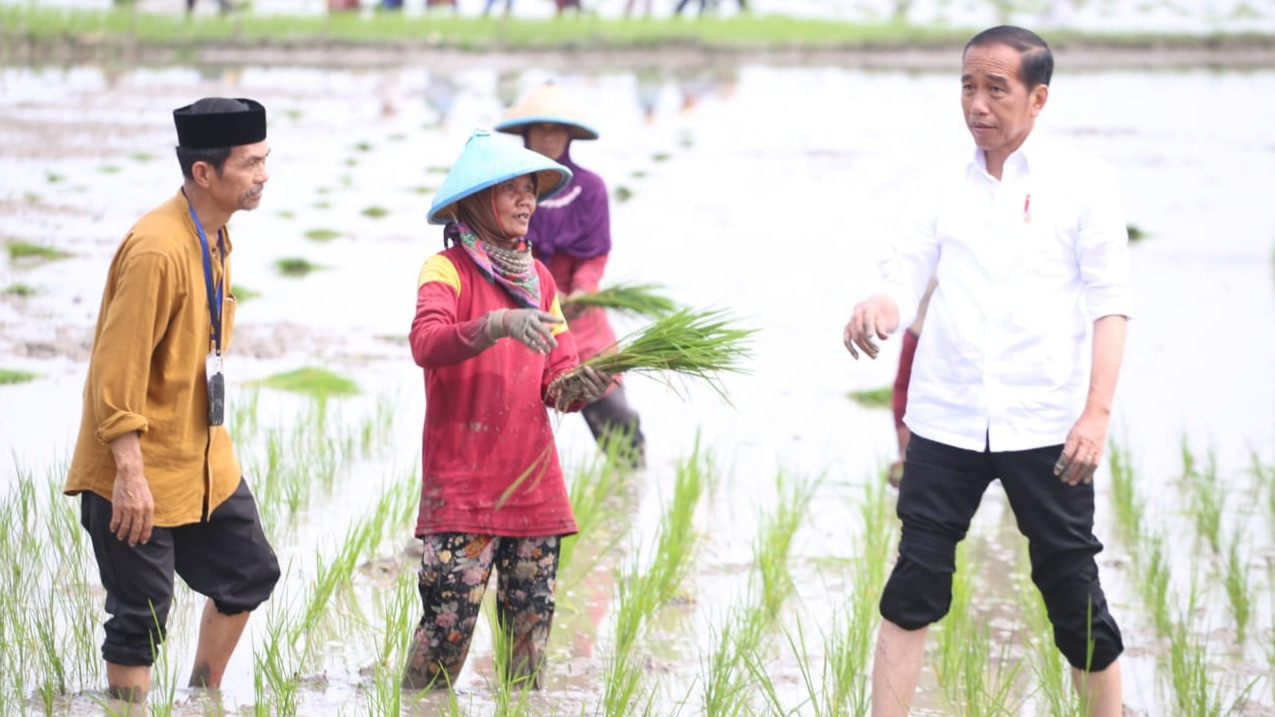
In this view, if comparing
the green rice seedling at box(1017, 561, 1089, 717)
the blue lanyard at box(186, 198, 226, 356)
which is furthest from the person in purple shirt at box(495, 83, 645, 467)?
the blue lanyard at box(186, 198, 226, 356)

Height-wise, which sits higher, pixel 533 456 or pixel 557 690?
pixel 533 456

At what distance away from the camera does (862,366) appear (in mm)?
8586

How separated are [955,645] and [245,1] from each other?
27.3 meters

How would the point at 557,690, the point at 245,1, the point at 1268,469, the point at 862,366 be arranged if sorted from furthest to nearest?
the point at 245,1
the point at 862,366
the point at 1268,469
the point at 557,690

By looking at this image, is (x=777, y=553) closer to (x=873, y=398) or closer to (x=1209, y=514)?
(x=1209, y=514)

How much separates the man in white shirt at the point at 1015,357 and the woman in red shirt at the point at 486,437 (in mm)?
631

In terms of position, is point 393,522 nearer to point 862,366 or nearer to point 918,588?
point 918,588

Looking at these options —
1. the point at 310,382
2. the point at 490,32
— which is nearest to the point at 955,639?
the point at 310,382

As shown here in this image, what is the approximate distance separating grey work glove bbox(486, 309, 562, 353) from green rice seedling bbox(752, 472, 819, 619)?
1.67 meters

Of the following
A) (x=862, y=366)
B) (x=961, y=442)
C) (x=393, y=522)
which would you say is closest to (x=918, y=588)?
(x=961, y=442)

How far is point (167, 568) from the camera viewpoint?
10.7 ft

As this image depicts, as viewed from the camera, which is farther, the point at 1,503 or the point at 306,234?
the point at 306,234

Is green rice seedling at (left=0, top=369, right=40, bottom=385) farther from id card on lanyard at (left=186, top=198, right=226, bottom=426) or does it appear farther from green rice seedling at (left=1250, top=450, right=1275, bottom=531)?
green rice seedling at (left=1250, top=450, right=1275, bottom=531)

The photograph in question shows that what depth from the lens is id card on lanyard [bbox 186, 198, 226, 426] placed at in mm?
3236
